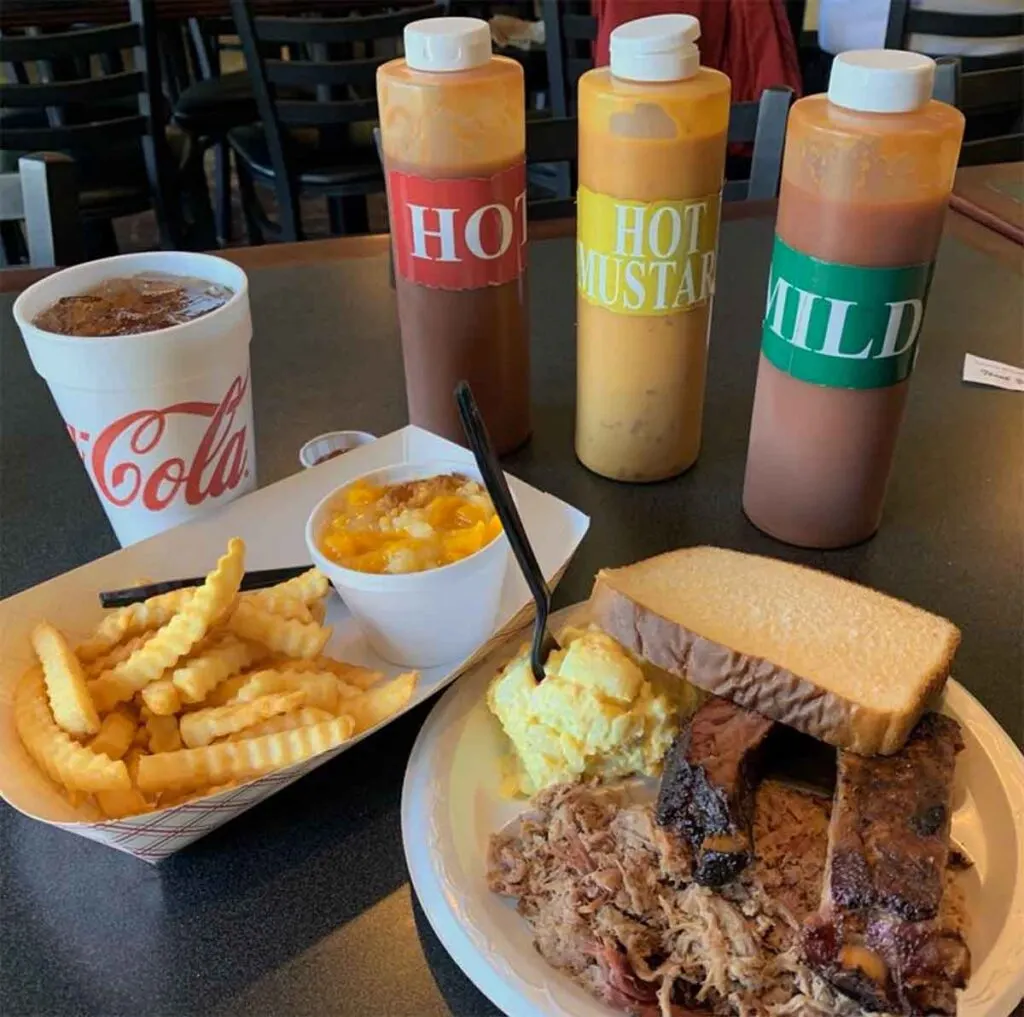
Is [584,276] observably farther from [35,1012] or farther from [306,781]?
[35,1012]

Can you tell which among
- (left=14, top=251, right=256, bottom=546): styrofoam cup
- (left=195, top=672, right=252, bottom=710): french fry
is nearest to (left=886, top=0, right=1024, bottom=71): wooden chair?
(left=14, top=251, right=256, bottom=546): styrofoam cup

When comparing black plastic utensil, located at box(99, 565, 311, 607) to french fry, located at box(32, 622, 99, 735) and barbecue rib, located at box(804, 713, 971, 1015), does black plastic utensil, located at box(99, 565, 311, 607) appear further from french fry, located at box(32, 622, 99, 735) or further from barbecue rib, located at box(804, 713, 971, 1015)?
barbecue rib, located at box(804, 713, 971, 1015)

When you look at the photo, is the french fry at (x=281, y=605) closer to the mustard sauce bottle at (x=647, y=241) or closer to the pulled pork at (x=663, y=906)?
the pulled pork at (x=663, y=906)

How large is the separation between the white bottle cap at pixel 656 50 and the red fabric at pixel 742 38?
2.01 meters

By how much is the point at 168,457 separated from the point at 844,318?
0.69 meters

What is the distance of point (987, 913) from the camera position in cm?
71

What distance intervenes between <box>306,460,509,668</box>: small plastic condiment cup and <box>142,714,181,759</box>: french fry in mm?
190

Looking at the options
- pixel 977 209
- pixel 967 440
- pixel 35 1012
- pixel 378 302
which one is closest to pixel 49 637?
pixel 35 1012

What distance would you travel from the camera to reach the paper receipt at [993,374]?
4.64ft

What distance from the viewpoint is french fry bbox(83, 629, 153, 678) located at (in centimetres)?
82

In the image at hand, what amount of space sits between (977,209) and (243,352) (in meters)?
1.49

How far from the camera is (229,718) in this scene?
76 cm

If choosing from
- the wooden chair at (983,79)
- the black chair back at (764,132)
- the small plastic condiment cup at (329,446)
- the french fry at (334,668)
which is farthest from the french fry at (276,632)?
the wooden chair at (983,79)

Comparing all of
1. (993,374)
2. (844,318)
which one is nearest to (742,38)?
(993,374)
